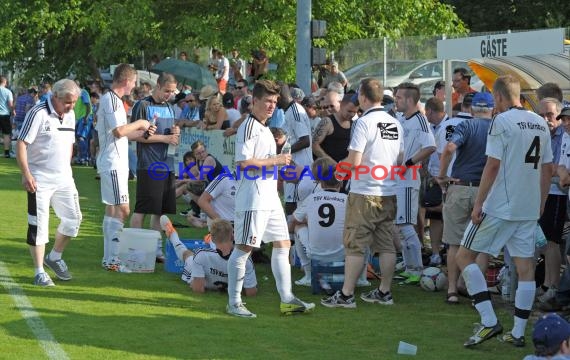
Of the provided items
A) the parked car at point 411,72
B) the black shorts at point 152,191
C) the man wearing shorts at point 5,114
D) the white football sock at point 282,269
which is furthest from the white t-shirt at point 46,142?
the man wearing shorts at point 5,114

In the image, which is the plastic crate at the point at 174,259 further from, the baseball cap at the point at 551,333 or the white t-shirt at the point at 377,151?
the baseball cap at the point at 551,333

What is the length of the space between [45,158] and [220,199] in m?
2.35

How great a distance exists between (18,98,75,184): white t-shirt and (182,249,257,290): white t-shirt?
1532 mm

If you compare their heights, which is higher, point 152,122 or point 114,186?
point 152,122

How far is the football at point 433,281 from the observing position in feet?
35.4

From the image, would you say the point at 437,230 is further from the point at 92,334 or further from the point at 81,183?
the point at 81,183

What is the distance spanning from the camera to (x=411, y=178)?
11.1m

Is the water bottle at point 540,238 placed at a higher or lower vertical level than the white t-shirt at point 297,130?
lower

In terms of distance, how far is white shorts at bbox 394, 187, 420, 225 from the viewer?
1110cm

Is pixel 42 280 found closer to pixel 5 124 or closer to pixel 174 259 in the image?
pixel 174 259

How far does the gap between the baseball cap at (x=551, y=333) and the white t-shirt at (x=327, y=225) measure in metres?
4.57

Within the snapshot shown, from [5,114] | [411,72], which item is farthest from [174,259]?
[5,114]

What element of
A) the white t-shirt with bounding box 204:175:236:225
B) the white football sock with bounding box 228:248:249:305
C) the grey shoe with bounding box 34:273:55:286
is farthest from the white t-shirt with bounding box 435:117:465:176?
the grey shoe with bounding box 34:273:55:286

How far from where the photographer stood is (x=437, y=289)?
10.8m
